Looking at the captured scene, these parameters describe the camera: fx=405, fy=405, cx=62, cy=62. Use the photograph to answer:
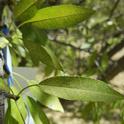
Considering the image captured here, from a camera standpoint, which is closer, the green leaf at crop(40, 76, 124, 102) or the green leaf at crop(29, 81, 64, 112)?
the green leaf at crop(40, 76, 124, 102)

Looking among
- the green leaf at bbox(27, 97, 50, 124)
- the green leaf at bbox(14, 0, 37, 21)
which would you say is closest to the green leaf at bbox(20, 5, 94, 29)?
the green leaf at bbox(14, 0, 37, 21)

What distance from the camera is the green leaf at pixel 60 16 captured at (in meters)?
0.61

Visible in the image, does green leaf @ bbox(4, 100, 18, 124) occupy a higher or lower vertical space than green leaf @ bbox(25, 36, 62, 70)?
lower

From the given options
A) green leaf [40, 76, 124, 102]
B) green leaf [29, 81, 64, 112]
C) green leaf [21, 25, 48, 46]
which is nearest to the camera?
green leaf [40, 76, 124, 102]

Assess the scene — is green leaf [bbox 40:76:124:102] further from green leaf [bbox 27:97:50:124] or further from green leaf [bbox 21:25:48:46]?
green leaf [bbox 21:25:48:46]

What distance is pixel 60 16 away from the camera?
0.63m

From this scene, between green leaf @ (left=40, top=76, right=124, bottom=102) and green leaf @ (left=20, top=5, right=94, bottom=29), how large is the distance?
0.34 ft

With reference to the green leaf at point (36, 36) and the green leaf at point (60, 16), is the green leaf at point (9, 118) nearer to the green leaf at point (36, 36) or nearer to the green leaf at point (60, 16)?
the green leaf at point (60, 16)

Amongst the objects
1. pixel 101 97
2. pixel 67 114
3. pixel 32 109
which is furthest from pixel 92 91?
pixel 67 114

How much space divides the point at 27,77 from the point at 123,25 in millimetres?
1106

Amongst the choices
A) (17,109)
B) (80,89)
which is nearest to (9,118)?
(17,109)

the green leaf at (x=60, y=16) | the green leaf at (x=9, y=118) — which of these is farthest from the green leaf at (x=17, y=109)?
the green leaf at (x=60, y=16)

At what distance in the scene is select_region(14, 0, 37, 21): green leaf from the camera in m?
0.63

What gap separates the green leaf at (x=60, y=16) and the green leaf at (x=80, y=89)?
0.10 metres
